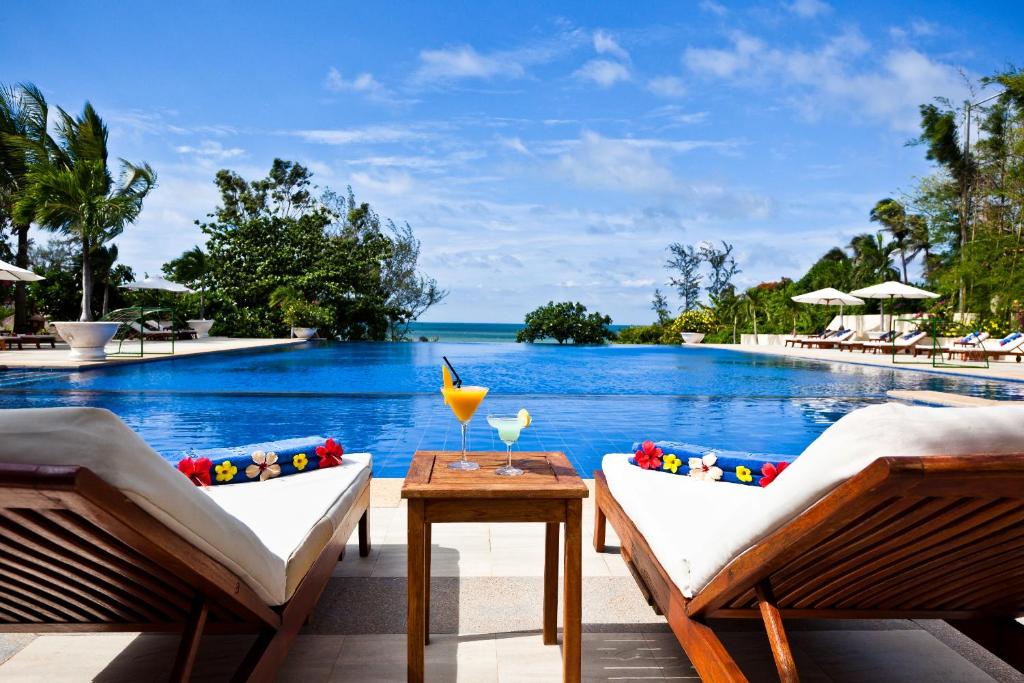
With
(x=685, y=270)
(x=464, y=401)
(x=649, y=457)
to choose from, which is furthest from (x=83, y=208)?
(x=685, y=270)

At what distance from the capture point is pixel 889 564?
62.4 inches

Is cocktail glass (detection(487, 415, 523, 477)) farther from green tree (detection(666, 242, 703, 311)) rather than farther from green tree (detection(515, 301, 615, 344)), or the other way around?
green tree (detection(666, 242, 703, 311))

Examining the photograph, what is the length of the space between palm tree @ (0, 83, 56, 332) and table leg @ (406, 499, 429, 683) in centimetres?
1947

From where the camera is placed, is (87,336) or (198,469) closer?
(198,469)

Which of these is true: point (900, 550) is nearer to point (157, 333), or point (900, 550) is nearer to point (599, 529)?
point (599, 529)

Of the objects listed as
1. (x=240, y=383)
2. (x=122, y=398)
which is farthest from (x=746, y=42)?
(x=122, y=398)

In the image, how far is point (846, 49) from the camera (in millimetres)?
22812

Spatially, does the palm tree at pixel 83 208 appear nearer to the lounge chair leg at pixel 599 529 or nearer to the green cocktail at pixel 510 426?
the lounge chair leg at pixel 599 529

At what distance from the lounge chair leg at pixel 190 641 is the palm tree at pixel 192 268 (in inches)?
806

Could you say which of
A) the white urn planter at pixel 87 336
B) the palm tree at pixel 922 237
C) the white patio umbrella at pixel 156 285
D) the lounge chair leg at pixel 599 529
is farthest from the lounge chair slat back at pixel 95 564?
the palm tree at pixel 922 237

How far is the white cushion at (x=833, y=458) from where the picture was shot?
4.04 ft

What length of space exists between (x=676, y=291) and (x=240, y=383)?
19.9 metres

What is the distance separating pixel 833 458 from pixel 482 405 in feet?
23.2

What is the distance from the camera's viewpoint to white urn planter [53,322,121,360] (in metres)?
12.4
